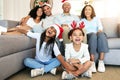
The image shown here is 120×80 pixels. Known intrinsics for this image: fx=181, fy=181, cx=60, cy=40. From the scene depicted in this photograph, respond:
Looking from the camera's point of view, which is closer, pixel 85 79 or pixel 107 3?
pixel 85 79

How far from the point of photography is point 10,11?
441 centimetres

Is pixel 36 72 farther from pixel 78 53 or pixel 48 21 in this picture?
pixel 48 21

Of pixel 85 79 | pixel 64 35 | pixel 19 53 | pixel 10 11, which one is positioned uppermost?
pixel 10 11

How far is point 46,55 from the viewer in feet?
6.28

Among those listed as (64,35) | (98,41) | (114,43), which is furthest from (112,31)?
(64,35)

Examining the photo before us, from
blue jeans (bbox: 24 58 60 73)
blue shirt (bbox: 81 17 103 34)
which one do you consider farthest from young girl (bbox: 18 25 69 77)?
blue shirt (bbox: 81 17 103 34)

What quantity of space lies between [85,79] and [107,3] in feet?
8.49

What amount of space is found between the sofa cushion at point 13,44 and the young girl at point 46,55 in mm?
116

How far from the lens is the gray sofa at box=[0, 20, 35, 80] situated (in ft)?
4.81

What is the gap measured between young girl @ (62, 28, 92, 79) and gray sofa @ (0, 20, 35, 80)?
43 cm

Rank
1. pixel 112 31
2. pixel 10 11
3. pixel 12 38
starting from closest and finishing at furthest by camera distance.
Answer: pixel 12 38, pixel 112 31, pixel 10 11

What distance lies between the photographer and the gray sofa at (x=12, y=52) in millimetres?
1465

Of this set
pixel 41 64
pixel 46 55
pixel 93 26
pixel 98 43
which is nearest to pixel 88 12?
pixel 93 26

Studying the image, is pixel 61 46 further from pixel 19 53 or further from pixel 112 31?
pixel 112 31
